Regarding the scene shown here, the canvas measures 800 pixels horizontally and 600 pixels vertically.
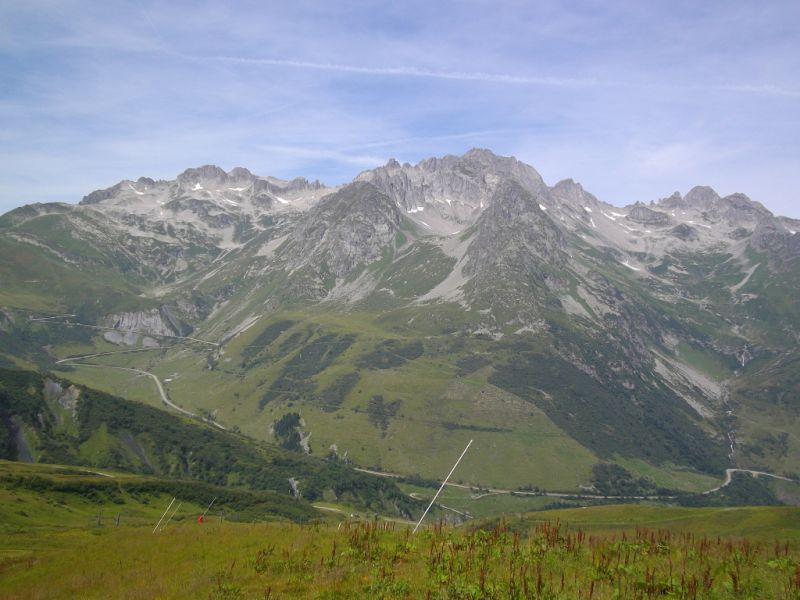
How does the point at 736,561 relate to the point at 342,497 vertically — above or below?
above

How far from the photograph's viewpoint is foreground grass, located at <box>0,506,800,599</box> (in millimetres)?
17047

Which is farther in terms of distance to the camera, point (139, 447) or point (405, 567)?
point (139, 447)

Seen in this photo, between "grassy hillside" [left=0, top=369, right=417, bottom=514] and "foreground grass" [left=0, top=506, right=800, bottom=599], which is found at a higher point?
"foreground grass" [left=0, top=506, right=800, bottom=599]

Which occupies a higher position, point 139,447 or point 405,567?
point 405,567

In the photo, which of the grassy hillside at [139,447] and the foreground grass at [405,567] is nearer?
the foreground grass at [405,567]

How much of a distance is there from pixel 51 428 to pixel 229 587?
17047 centimetres

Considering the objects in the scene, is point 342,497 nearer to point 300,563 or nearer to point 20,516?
point 20,516

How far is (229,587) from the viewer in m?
20.1

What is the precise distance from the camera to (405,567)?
20031 millimetres

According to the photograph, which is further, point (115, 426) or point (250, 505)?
point (115, 426)

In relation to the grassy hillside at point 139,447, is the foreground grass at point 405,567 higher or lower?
higher

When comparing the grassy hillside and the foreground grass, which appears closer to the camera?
the foreground grass

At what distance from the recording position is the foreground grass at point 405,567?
1705cm

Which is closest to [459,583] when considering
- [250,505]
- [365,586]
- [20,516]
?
[365,586]
